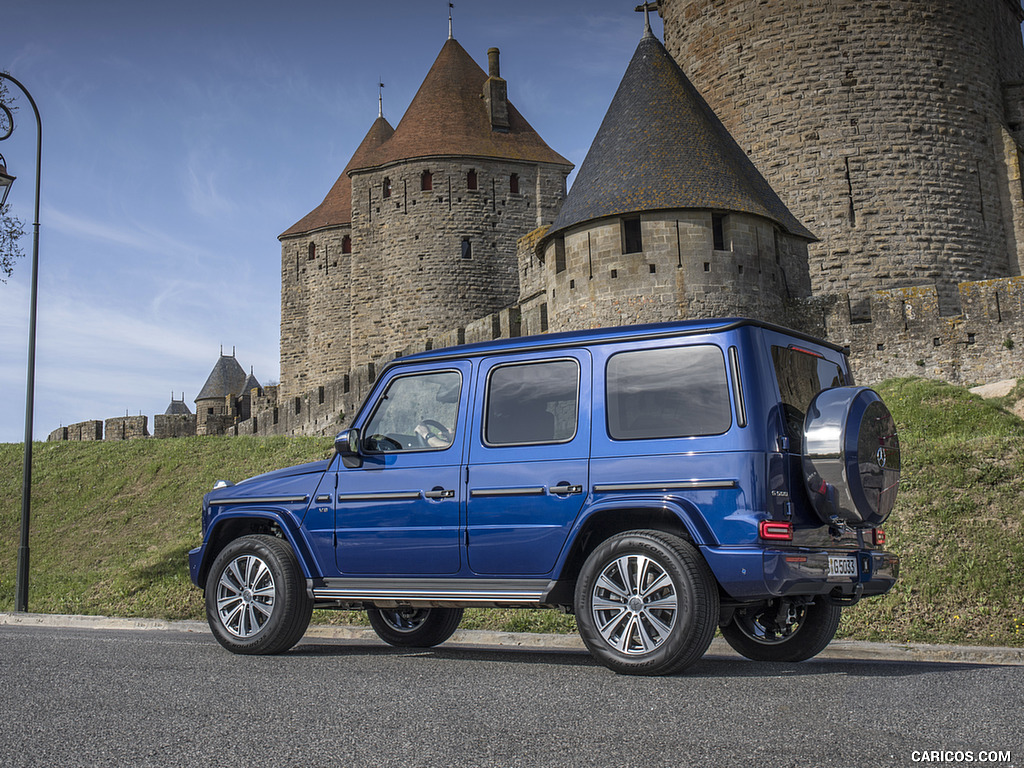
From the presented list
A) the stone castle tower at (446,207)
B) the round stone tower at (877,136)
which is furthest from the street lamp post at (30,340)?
the stone castle tower at (446,207)

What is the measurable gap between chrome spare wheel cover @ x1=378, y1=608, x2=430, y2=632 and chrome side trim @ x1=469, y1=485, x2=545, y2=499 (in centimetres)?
169

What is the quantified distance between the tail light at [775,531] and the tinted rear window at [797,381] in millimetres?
490

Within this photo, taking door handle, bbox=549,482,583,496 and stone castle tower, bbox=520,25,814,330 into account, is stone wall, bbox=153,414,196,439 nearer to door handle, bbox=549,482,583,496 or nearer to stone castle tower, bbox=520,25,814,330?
stone castle tower, bbox=520,25,814,330

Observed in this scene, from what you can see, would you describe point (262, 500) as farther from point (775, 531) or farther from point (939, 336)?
point (939, 336)

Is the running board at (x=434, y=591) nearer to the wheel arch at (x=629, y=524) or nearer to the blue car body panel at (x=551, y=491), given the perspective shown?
the blue car body panel at (x=551, y=491)

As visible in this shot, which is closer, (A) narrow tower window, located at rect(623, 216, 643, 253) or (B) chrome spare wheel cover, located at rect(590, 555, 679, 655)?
(B) chrome spare wheel cover, located at rect(590, 555, 679, 655)

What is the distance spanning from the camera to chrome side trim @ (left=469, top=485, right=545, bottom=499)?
19.8ft

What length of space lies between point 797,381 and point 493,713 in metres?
2.68

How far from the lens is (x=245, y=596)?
6.87 meters

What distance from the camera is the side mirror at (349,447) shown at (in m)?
6.69

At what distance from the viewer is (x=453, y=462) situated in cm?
644

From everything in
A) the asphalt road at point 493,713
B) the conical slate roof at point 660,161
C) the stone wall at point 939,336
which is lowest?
the asphalt road at point 493,713

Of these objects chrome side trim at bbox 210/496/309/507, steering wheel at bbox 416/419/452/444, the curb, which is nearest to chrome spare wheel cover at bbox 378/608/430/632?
the curb

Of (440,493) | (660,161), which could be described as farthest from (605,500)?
(660,161)
